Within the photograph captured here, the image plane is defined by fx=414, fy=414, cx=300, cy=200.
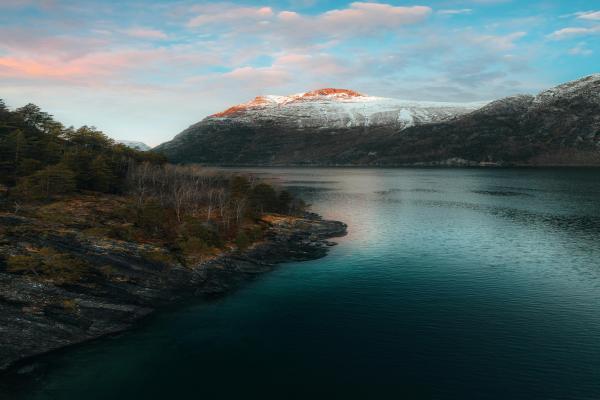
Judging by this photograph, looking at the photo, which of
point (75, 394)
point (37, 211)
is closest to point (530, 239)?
point (75, 394)

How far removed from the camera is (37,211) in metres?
71.4

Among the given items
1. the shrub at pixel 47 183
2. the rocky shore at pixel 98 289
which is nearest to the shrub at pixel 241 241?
the rocky shore at pixel 98 289

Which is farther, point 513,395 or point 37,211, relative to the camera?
point 37,211

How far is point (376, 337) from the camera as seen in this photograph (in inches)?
1843

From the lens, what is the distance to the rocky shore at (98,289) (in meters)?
44.8

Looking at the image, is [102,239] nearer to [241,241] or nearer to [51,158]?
[241,241]

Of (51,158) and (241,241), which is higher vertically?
(51,158)

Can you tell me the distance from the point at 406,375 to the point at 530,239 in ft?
232

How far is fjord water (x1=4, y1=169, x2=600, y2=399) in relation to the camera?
37.3m

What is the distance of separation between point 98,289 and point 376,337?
117 feet

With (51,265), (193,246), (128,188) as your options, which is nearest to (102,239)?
(51,265)

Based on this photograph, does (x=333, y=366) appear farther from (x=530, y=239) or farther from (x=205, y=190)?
(x=205, y=190)

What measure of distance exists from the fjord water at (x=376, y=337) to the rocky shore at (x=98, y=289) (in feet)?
9.53

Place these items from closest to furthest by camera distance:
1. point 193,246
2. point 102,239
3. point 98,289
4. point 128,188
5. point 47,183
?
1. point 98,289
2. point 102,239
3. point 193,246
4. point 47,183
5. point 128,188
